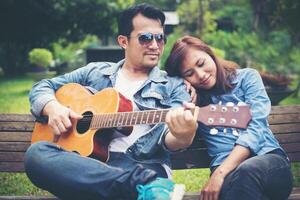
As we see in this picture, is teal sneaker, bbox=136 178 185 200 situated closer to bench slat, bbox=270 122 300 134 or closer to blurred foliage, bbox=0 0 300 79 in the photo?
bench slat, bbox=270 122 300 134

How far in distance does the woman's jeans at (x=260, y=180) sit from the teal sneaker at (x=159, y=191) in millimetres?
345

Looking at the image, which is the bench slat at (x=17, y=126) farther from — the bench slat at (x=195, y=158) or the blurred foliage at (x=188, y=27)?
the blurred foliage at (x=188, y=27)

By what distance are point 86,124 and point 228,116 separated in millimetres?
1297

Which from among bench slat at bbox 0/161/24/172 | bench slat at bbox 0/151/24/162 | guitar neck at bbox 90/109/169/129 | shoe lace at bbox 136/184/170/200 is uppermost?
guitar neck at bbox 90/109/169/129

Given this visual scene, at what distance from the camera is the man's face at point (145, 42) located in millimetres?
3688

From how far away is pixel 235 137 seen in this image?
3.29m

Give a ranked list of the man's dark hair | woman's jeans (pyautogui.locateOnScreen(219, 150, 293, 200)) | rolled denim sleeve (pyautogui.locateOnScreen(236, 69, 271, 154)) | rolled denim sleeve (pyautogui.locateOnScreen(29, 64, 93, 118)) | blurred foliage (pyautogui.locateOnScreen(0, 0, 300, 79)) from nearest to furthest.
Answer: woman's jeans (pyautogui.locateOnScreen(219, 150, 293, 200)) → rolled denim sleeve (pyautogui.locateOnScreen(236, 69, 271, 154)) → rolled denim sleeve (pyautogui.locateOnScreen(29, 64, 93, 118)) → the man's dark hair → blurred foliage (pyautogui.locateOnScreen(0, 0, 300, 79))

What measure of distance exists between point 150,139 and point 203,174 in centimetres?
249

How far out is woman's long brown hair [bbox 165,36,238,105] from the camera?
346 centimetres

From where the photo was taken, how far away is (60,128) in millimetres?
3404

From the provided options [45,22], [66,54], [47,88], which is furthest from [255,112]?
[66,54]

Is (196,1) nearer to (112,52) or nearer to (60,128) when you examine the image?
(112,52)

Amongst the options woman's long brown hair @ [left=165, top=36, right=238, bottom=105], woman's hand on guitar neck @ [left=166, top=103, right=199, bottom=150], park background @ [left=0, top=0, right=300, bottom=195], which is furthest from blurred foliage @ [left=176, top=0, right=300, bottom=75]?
woman's hand on guitar neck @ [left=166, top=103, right=199, bottom=150]

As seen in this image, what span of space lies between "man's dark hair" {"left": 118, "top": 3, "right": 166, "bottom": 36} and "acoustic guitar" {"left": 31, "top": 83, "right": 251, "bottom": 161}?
668 mm
